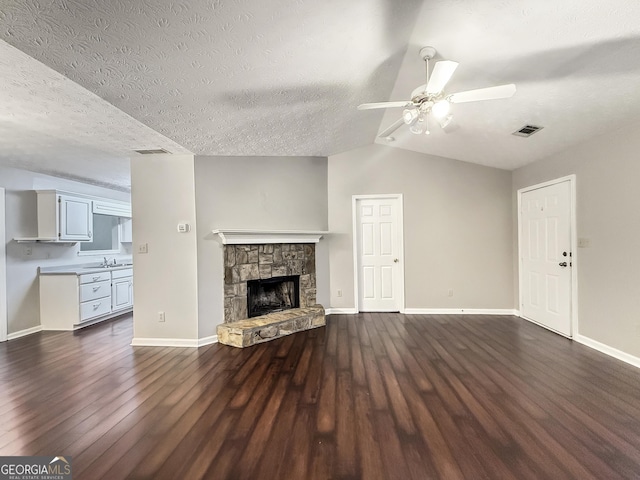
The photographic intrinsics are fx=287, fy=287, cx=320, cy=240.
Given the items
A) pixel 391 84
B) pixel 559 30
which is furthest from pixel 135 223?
pixel 559 30

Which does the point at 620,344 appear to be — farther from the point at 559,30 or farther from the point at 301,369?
the point at 301,369

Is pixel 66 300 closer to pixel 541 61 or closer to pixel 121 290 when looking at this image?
pixel 121 290

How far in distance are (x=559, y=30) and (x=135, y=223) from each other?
14.3 feet

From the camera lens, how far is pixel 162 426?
1.93 metres

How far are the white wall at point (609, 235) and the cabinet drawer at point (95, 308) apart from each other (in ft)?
21.8

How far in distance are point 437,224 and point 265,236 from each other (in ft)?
8.95

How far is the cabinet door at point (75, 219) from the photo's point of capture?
432 cm

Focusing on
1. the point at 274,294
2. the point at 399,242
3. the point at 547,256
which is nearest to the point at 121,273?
the point at 274,294

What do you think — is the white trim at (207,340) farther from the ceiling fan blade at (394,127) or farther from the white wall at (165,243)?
the ceiling fan blade at (394,127)

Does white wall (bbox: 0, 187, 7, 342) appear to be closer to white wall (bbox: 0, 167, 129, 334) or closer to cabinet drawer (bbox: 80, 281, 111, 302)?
white wall (bbox: 0, 167, 129, 334)

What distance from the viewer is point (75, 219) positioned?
4531mm

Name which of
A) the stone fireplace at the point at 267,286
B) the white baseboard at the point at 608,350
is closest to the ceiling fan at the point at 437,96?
the stone fireplace at the point at 267,286

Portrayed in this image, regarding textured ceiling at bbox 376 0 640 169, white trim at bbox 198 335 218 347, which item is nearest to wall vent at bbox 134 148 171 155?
white trim at bbox 198 335 218 347

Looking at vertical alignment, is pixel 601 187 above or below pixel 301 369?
above
